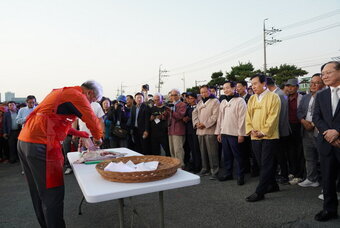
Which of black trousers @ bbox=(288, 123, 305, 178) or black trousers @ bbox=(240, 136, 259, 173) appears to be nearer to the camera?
black trousers @ bbox=(288, 123, 305, 178)

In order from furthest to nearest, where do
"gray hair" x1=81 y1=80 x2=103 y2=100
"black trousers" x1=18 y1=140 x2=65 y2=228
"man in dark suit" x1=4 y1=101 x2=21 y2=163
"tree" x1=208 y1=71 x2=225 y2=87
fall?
"tree" x1=208 y1=71 x2=225 y2=87
"man in dark suit" x1=4 y1=101 x2=21 y2=163
"gray hair" x1=81 y1=80 x2=103 y2=100
"black trousers" x1=18 y1=140 x2=65 y2=228

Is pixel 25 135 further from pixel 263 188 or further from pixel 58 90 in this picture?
pixel 263 188

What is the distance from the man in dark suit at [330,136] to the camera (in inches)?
104

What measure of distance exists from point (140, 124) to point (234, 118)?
2327 mm

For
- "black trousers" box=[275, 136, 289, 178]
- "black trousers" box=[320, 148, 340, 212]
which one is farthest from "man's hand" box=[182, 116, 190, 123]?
"black trousers" box=[320, 148, 340, 212]

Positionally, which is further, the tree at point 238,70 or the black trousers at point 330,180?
the tree at point 238,70

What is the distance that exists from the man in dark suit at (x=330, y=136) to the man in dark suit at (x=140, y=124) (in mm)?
3565

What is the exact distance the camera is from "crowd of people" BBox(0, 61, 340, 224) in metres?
2.76

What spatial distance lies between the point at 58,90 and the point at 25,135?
459 mm

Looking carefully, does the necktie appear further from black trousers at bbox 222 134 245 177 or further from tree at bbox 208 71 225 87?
tree at bbox 208 71 225 87

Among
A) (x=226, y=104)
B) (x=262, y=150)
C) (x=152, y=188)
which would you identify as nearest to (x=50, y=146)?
(x=152, y=188)

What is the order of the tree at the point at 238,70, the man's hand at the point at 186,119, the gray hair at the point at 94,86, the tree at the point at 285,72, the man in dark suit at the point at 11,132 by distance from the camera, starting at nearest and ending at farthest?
1. the gray hair at the point at 94,86
2. the man's hand at the point at 186,119
3. the man in dark suit at the point at 11,132
4. the tree at the point at 285,72
5. the tree at the point at 238,70

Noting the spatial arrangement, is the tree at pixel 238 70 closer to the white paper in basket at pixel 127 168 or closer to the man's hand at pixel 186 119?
the man's hand at pixel 186 119

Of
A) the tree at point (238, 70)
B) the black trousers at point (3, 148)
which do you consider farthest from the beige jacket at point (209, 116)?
the tree at point (238, 70)
